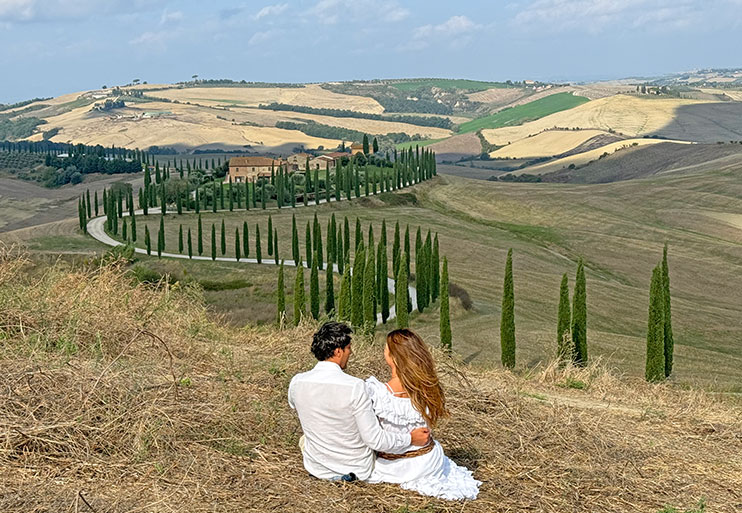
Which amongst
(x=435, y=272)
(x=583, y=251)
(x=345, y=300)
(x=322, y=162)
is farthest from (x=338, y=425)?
(x=322, y=162)

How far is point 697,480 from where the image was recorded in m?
9.64

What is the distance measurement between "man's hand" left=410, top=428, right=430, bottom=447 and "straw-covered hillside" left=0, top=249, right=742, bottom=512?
559mm

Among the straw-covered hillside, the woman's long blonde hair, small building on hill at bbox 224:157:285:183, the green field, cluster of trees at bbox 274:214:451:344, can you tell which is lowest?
the green field

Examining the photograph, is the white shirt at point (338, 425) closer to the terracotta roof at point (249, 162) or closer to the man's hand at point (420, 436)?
the man's hand at point (420, 436)

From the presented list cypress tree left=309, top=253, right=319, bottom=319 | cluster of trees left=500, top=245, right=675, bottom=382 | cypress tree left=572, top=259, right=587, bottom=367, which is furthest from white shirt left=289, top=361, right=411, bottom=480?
cypress tree left=309, top=253, right=319, bottom=319

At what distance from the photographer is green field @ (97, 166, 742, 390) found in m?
48.3

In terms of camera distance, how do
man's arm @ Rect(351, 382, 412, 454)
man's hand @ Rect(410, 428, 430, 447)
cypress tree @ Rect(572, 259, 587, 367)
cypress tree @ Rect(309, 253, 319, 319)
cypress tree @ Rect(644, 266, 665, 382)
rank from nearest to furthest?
man's arm @ Rect(351, 382, 412, 454)
man's hand @ Rect(410, 428, 430, 447)
cypress tree @ Rect(644, 266, 665, 382)
cypress tree @ Rect(572, 259, 587, 367)
cypress tree @ Rect(309, 253, 319, 319)

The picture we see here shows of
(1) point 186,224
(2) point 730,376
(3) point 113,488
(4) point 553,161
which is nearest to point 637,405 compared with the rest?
(3) point 113,488

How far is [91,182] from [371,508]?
171771 mm

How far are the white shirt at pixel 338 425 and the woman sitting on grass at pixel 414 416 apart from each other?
16 centimetres

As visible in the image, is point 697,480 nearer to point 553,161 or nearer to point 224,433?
point 224,433

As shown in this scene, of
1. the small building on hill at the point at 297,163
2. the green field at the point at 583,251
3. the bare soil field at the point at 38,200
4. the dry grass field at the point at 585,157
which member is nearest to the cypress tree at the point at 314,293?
the green field at the point at 583,251

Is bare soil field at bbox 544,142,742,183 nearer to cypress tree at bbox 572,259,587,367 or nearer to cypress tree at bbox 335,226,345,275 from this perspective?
cypress tree at bbox 335,226,345,275

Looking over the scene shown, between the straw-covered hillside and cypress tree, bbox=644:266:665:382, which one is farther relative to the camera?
cypress tree, bbox=644:266:665:382
